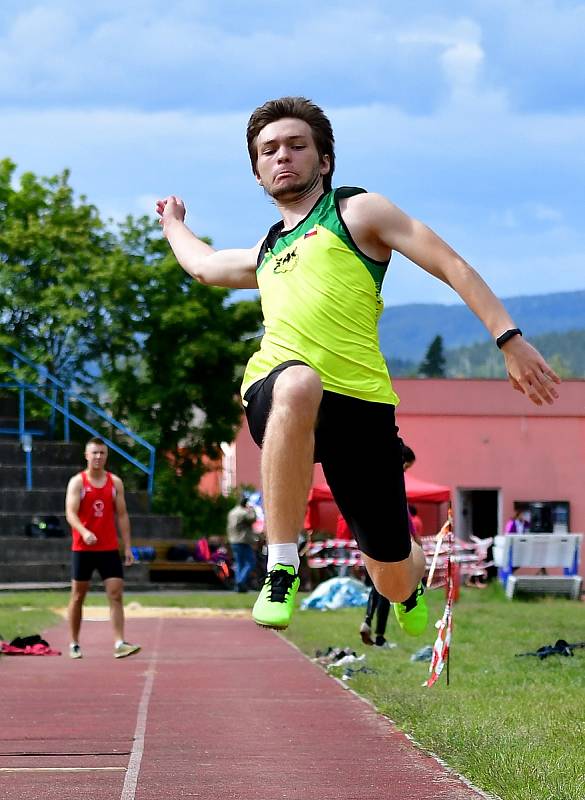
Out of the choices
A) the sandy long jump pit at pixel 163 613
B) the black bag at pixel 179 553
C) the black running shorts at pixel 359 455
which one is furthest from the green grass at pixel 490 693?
the black bag at pixel 179 553

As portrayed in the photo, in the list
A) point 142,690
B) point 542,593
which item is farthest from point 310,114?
point 542,593

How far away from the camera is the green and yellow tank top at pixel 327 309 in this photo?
5.57 meters

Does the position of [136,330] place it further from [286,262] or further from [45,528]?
[286,262]

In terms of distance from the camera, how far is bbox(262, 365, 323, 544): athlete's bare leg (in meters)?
5.35

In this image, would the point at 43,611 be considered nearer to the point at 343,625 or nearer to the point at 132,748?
the point at 343,625

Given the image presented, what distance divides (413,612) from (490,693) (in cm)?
410

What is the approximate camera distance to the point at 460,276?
17.9ft

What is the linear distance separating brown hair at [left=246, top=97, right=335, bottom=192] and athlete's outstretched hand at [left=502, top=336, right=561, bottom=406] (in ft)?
3.85

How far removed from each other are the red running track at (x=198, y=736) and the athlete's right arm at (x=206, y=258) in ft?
7.69

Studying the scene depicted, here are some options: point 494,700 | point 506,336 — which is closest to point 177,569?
point 494,700

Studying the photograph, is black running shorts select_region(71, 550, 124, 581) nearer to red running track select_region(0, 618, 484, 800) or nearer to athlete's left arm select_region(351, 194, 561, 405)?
red running track select_region(0, 618, 484, 800)

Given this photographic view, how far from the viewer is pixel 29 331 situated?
124ft

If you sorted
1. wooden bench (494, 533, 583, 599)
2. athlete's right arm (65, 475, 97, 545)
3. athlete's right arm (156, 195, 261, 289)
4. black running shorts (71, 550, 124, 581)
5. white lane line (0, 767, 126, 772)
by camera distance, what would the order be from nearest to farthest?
1. athlete's right arm (156, 195, 261, 289)
2. white lane line (0, 767, 126, 772)
3. athlete's right arm (65, 475, 97, 545)
4. black running shorts (71, 550, 124, 581)
5. wooden bench (494, 533, 583, 599)

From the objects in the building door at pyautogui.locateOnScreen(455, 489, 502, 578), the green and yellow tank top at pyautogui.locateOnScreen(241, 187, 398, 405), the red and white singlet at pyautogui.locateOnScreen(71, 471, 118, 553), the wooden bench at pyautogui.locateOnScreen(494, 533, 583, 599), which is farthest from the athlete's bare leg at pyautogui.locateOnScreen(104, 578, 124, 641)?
the building door at pyautogui.locateOnScreen(455, 489, 502, 578)
